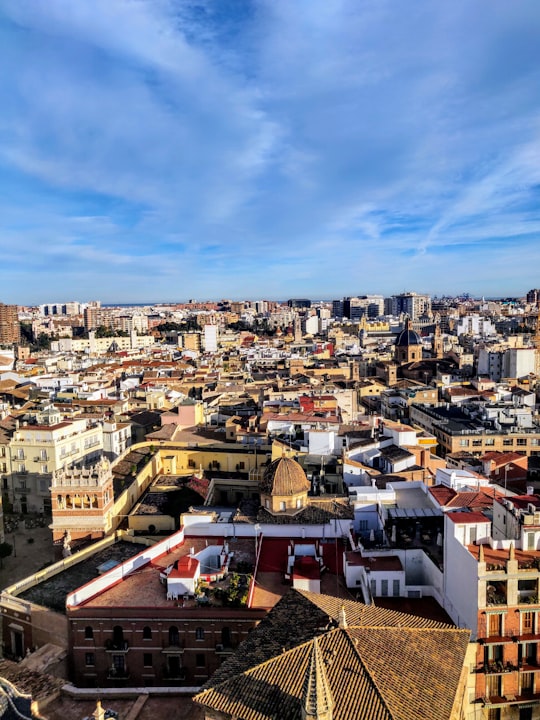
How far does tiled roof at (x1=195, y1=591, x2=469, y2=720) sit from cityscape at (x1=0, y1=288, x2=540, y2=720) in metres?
0.04

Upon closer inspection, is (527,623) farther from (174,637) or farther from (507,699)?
(174,637)

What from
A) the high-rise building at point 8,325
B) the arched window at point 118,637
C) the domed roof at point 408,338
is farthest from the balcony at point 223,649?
the high-rise building at point 8,325

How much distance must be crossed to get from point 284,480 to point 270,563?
13.9 ft

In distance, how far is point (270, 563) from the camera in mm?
21375

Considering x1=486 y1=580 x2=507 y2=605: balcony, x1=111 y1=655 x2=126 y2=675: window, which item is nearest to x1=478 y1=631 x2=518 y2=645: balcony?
x1=486 y1=580 x2=507 y2=605: balcony

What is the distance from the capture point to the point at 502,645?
1508cm

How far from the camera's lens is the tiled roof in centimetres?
1159

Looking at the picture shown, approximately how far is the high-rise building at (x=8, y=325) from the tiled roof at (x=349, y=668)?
139 metres

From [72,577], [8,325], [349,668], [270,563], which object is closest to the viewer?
[349,668]

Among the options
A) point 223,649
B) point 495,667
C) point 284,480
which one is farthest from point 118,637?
point 495,667

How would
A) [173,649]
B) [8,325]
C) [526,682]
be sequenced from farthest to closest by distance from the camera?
1. [8,325]
2. [173,649]
3. [526,682]

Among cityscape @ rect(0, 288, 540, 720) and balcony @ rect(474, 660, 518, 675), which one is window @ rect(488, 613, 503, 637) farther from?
balcony @ rect(474, 660, 518, 675)

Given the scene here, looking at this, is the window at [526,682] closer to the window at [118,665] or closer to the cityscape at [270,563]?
the cityscape at [270,563]

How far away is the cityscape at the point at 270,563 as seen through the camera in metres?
13.1
